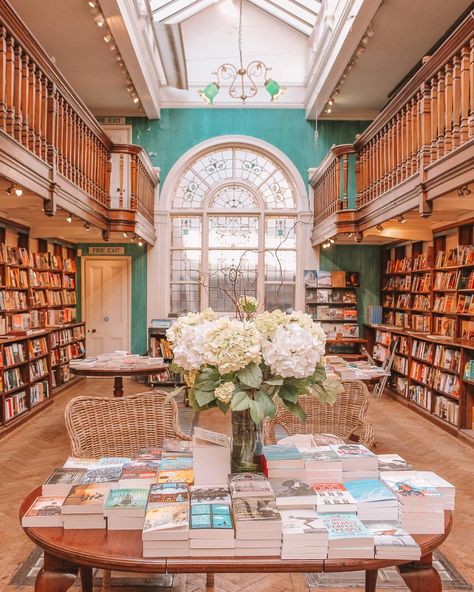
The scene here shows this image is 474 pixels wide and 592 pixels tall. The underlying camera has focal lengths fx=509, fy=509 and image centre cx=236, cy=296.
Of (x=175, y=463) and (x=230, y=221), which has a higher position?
(x=230, y=221)

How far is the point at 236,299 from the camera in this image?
2242 millimetres

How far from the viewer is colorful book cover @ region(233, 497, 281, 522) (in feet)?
Answer: 5.17

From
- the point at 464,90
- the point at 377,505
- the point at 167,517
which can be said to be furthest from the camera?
the point at 464,90

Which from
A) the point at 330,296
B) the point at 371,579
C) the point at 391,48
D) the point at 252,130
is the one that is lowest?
the point at 371,579

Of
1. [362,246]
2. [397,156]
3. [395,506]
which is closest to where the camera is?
[395,506]

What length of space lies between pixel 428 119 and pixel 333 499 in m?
4.15

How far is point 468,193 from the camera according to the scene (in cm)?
453

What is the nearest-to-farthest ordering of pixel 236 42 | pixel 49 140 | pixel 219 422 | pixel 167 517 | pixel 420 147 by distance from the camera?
1. pixel 167 517
2. pixel 420 147
3. pixel 49 140
4. pixel 219 422
5. pixel 236 42

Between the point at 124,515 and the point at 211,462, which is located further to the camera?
the point at 211,462

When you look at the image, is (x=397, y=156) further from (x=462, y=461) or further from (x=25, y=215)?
(x=25, y=215)

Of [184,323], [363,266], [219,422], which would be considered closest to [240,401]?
[184,323]

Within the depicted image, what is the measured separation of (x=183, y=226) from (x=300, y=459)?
888cm

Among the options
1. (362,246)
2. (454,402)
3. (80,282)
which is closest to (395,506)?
(454,402)

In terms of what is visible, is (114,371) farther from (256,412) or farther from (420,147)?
(256,412)
